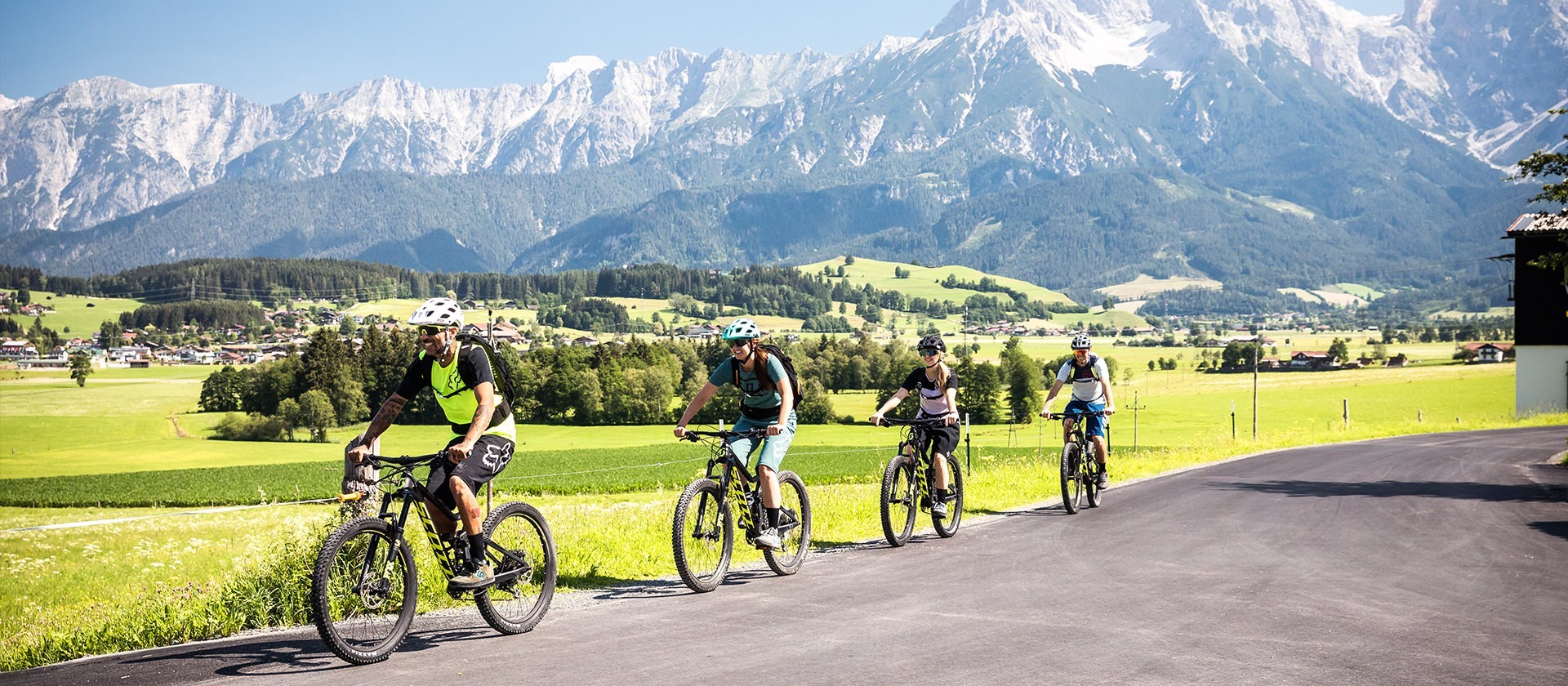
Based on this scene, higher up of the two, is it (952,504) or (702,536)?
(702,536)

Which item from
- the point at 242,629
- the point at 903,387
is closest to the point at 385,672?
the point at 242,629

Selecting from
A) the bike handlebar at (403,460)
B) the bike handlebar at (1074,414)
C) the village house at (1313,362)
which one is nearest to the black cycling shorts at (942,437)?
the bike handlebar at (1074,414)

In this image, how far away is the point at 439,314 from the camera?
8.83 metres

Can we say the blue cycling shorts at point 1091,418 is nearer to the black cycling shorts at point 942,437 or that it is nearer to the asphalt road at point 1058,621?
the asphalt road at point 1058,621

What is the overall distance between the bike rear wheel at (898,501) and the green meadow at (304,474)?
3.11 ft

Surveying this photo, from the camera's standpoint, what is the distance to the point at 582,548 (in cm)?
1289

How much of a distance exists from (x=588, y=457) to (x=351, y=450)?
61744mm

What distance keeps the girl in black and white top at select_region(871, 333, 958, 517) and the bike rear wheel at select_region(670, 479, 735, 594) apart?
3.44 m

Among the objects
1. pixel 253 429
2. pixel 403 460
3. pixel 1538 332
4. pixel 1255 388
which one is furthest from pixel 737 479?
pixel 253 429

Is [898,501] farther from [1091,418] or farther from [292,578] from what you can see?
[292,578]

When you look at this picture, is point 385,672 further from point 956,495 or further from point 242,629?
point 956,495

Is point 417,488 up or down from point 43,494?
up

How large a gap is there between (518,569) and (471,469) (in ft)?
3.26

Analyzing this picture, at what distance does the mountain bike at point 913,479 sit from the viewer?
45.8ft
